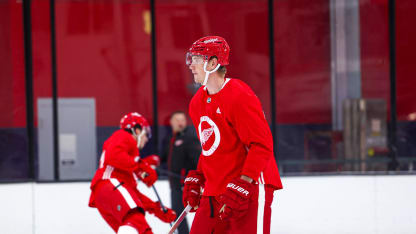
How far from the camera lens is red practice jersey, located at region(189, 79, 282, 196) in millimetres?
2854

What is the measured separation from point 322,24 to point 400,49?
994 mm

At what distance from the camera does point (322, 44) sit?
7590 mm

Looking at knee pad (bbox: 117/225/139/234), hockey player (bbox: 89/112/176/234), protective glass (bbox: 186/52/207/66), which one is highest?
protective glass (bbox: 186/52/207/66)

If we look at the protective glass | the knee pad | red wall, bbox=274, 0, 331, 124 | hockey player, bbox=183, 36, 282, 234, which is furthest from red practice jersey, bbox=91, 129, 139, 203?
red wall, bbox=274, 0, 331, 124

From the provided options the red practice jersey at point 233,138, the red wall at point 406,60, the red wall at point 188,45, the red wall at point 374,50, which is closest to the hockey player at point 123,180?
the red wall at point 188,45

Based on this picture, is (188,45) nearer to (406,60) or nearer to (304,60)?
(304,60)

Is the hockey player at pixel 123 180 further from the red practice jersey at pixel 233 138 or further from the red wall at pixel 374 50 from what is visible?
the red wall at pixel 374 50

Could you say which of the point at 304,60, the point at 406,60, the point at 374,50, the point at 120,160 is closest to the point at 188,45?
the point at 304,60

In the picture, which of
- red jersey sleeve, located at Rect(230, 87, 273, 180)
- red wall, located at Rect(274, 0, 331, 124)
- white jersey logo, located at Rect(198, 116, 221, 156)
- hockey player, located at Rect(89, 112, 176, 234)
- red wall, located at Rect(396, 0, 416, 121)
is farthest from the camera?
red wall, located at Rect(274, 0, 331, 124)

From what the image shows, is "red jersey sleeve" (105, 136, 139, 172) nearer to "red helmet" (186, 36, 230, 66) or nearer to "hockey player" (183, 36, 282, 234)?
"hockey player" (183, 36, 282, 234)

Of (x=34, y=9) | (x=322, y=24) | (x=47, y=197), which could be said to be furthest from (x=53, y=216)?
(x=322, y=24)

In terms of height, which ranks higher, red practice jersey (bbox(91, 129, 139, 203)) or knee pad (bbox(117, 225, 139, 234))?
red practice jersey (bbox(91, 129, 139, 203))

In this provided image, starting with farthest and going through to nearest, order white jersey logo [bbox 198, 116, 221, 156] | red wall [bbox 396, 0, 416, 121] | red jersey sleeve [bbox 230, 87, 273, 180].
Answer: red wall [bbox 396, 0, 416, 121]
white jersey logo [bbox 198, 116, 221, 156]
red jersey sleeve [bbox 230, 87, 273, 180]

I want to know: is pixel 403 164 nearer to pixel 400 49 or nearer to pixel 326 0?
pixel 400 49
